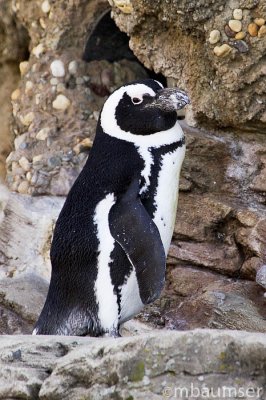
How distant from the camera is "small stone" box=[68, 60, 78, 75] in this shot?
17.0 feet

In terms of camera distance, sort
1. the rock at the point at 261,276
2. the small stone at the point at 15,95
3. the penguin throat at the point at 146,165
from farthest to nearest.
→ 1. the small stone at the point at 15,95
2. the rock at the point at 261,276
3. the penguin throat at the point at 146,165

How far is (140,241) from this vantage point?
365 centimetres

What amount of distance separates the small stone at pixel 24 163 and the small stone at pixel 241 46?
127cm

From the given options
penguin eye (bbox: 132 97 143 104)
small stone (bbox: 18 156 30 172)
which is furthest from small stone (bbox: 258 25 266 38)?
small stone (bbox: 18 156 30 172)

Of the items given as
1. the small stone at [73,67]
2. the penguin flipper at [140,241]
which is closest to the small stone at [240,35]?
the penguin flipper at [140,241]

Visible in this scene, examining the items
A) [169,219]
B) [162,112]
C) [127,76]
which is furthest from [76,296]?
[127,76]

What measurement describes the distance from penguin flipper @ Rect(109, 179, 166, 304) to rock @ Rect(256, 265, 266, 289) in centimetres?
57

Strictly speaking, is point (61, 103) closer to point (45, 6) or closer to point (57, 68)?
point (57, 68)

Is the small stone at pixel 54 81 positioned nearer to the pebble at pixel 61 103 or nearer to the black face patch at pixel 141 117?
the pebble at pixel 61 103

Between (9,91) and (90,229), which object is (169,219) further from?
(9,91)

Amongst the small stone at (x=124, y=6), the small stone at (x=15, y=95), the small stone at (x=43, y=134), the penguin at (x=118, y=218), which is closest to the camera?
the penguin at (x=118, y=218)

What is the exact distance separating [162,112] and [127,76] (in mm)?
1362

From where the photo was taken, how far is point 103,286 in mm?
3773

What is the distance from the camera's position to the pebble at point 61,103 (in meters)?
5.12
